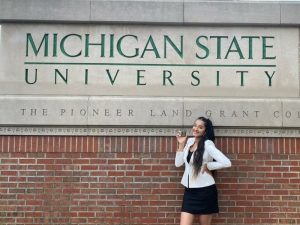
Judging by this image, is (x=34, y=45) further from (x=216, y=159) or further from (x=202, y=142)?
(x=216, y=159)

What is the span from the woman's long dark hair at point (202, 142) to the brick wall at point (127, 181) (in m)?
0.40

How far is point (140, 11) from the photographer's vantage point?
22.0 ft

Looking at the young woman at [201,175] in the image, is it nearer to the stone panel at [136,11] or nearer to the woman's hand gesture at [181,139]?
the woman's hand gesture at [181,139]

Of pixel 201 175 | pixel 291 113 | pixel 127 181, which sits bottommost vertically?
pixel 127 181

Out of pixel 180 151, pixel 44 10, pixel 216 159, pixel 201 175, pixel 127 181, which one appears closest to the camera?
pixel 216 159

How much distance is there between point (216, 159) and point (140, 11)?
7.64 ft

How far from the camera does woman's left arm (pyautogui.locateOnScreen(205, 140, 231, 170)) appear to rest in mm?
5770

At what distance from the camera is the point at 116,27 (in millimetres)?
6750

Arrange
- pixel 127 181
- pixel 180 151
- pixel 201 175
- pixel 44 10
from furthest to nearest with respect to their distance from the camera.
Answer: pixel 44 10 → pixel 127 181 → pixel 180 151 → pixel 201 175

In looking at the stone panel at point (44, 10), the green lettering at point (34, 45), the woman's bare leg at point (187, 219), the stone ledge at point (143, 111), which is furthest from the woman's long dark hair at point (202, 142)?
the green lettering at point (34, 45)

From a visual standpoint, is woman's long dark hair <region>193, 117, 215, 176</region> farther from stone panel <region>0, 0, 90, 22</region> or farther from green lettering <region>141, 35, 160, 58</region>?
stone panel <region>0, 0, 90, 22</region>

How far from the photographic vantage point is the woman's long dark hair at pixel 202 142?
5871mm

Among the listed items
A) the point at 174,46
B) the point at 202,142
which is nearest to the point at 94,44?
the point at 174,46

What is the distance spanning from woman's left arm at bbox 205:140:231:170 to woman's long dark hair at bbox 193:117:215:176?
0.07 metres
